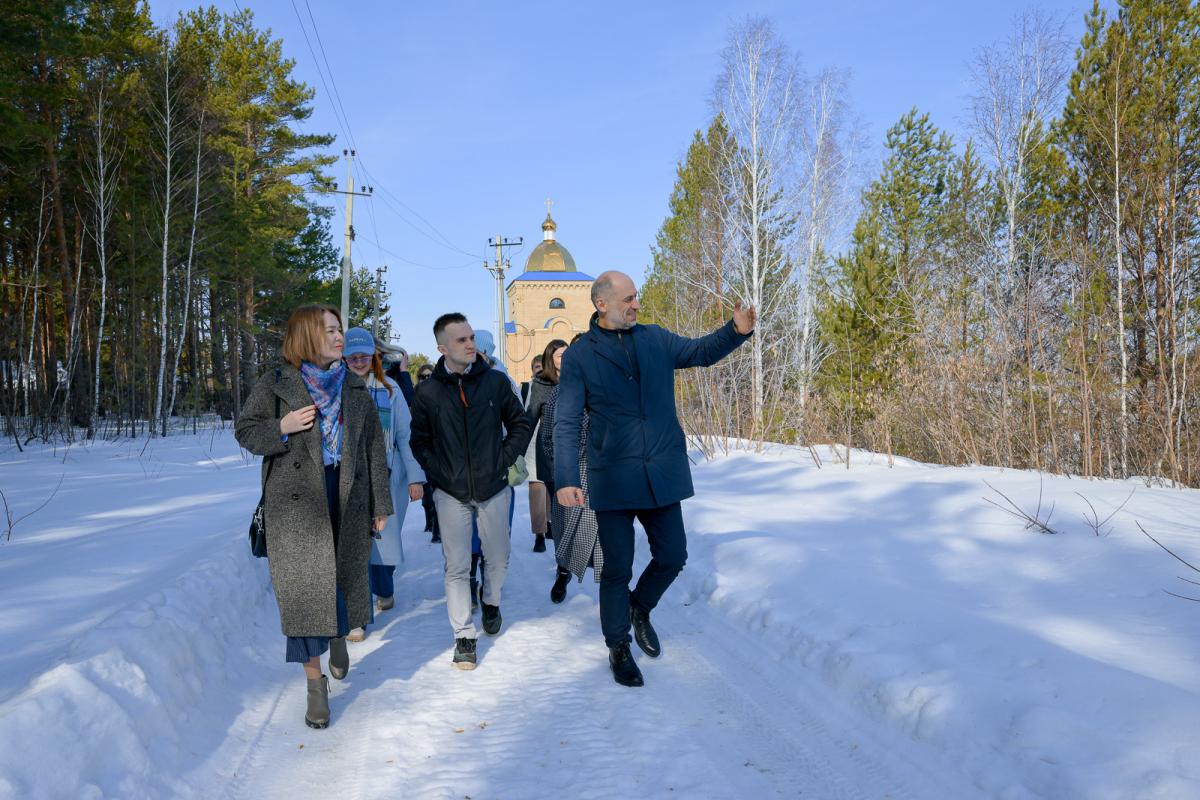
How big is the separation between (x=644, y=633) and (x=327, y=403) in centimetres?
223

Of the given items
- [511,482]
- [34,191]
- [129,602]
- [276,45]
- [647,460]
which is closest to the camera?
[647,460]

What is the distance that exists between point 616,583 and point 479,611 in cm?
188

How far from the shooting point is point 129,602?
4.48m

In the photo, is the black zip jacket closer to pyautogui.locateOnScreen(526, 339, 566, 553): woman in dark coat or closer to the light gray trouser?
the light gray trouser

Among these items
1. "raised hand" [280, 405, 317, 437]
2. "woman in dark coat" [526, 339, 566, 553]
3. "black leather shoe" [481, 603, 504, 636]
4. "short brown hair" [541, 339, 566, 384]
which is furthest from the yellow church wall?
"raised hand" [280, 405, 317, 437]

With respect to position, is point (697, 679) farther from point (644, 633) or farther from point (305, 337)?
point (305, 337)

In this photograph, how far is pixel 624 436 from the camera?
12.9ft

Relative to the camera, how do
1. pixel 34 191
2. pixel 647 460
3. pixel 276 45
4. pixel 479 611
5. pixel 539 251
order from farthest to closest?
pixel 539 251 < pixel 276 45 < pixel 34 191 < pixel 479 611 < pixel 647 460

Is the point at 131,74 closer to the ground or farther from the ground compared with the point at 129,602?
farther from the ground

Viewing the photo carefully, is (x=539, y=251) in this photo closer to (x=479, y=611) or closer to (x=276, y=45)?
(x=276, y=45)

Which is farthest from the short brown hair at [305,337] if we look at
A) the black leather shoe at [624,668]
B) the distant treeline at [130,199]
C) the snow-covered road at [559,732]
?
the distant treeline at [130,199]

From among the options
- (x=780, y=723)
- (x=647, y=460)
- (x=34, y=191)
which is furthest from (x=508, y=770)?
(x=34, y=191)

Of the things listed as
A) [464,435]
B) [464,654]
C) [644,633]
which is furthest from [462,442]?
[644,633]

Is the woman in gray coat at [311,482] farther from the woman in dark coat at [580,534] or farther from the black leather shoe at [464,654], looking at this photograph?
the woman in dark coat at [580,534]
